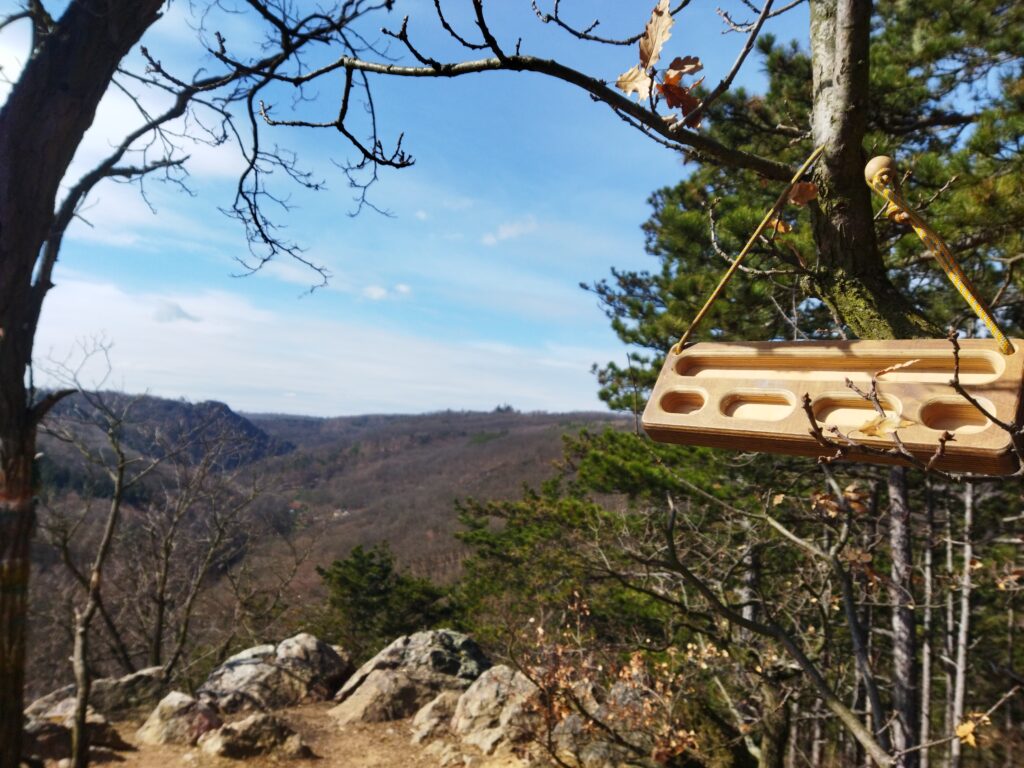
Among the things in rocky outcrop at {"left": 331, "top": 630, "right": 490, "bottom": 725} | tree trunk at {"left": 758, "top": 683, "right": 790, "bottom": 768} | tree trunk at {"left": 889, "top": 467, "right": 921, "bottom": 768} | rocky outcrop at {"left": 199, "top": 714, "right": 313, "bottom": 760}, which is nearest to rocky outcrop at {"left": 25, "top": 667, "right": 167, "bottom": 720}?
rocky outcrop at {"left": 199, "top": 714, "right": 313, "bottom": 760}

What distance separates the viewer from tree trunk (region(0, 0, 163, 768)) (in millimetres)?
4066

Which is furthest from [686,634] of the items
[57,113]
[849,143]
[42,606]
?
[42,606]

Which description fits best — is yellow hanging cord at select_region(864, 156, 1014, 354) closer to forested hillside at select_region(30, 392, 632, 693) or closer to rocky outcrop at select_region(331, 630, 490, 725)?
forested hillside at select_region(30, 392, 632, 693)

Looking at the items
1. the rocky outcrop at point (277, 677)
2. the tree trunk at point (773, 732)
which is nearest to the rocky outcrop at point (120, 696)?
the rocky outcrop at point (277, 677)

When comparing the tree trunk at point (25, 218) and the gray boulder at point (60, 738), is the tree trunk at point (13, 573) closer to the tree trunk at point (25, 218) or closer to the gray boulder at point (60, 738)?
the tree trunk at point (25, 218)

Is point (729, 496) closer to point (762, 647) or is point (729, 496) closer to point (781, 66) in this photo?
point (762, 647)

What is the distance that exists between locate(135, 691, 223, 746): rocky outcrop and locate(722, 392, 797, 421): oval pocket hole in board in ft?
24.9

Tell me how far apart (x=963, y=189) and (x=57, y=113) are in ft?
19.5

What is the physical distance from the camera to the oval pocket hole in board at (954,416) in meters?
1.09

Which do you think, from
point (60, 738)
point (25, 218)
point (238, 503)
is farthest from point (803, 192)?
point (238, 503)

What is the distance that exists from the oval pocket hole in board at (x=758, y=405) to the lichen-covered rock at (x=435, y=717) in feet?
23.2

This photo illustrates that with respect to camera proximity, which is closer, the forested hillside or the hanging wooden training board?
the hanging wooden training board

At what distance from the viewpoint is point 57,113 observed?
4164 mm

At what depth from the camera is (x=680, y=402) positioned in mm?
1492
